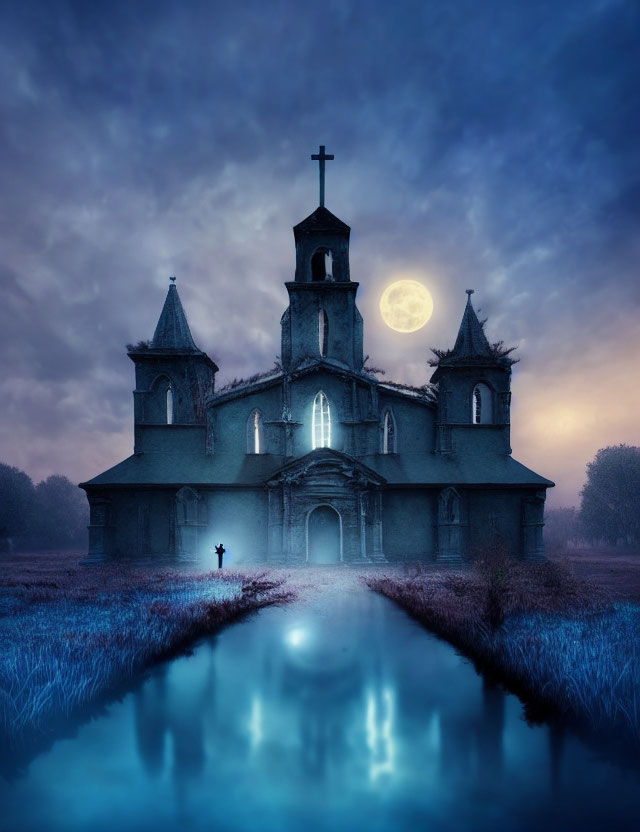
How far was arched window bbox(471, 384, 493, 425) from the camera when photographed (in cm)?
2711

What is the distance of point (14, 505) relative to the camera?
44.4m

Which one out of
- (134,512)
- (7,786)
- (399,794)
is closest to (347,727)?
(399,794)

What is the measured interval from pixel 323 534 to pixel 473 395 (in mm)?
12745

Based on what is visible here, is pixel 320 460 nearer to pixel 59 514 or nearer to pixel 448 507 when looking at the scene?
pixel 448 507

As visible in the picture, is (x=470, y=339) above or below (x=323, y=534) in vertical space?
above

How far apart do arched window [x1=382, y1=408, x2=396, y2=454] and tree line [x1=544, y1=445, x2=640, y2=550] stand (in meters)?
26.8

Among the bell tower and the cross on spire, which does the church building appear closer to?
the bell tower

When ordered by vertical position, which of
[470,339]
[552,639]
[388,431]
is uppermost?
[470,339]

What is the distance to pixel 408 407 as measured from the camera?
26219 millimetres

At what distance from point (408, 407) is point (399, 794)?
888 inches

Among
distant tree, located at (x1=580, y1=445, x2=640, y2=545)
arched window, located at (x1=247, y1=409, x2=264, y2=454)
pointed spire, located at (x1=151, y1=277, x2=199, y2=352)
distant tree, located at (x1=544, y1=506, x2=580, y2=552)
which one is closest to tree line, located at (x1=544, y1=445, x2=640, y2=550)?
distant tree, located at (x1=580, y1=445, x2=640, y2=545)

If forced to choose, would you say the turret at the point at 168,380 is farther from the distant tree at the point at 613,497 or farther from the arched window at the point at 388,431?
the distant tree at the point at 613,497

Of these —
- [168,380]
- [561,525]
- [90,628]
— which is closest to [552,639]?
[90,628]

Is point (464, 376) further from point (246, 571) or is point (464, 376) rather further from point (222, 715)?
point (222, 715)
